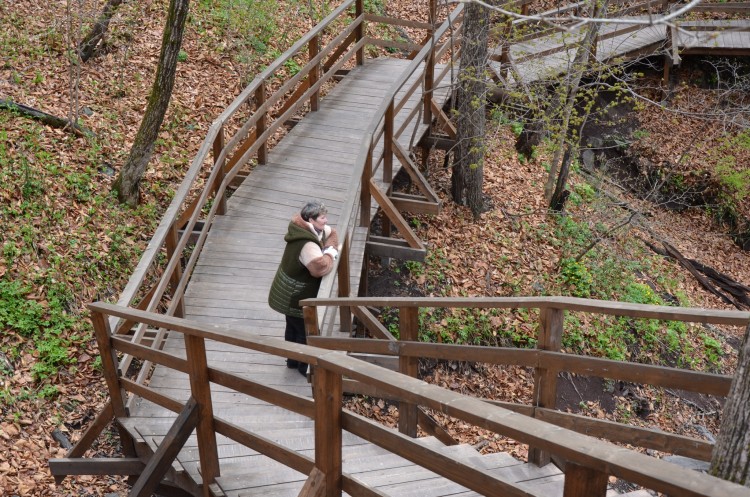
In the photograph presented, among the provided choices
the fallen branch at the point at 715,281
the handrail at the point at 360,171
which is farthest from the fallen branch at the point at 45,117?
the fallen branch at the point at 715,281

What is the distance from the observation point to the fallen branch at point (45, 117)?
9266mm

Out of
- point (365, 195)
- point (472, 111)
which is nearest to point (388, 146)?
point (365, 195)

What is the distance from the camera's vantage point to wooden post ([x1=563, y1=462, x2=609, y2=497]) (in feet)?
7.91

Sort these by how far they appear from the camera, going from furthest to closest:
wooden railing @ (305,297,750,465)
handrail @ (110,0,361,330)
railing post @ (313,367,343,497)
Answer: handrail @ (110,0,361,330) < wooden railing @ (305,297,750,465) < railing post @ (313,367,343,497)

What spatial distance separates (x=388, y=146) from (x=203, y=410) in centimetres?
623

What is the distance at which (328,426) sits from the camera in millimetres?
3447

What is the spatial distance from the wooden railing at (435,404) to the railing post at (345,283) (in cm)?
124

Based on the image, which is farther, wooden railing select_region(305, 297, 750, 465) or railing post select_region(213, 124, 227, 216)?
railing post select_region(213, 124, 227, 216)

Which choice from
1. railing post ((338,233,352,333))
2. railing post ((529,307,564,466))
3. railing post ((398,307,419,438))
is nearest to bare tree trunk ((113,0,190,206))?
railing post ((338,233,352,333))

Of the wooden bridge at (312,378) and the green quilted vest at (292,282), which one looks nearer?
the wooden bridge at (312,378)

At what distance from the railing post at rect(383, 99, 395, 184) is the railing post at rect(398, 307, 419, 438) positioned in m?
4.80

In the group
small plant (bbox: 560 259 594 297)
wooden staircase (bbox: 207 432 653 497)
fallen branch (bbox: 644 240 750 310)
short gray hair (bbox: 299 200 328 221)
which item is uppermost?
short gray hair (bbox: 299 200 328 221)

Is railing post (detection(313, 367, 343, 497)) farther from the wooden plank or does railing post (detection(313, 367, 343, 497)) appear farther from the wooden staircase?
the wooden plank

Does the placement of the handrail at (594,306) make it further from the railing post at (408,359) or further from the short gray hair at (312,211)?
the short gray hair at (312,211)
